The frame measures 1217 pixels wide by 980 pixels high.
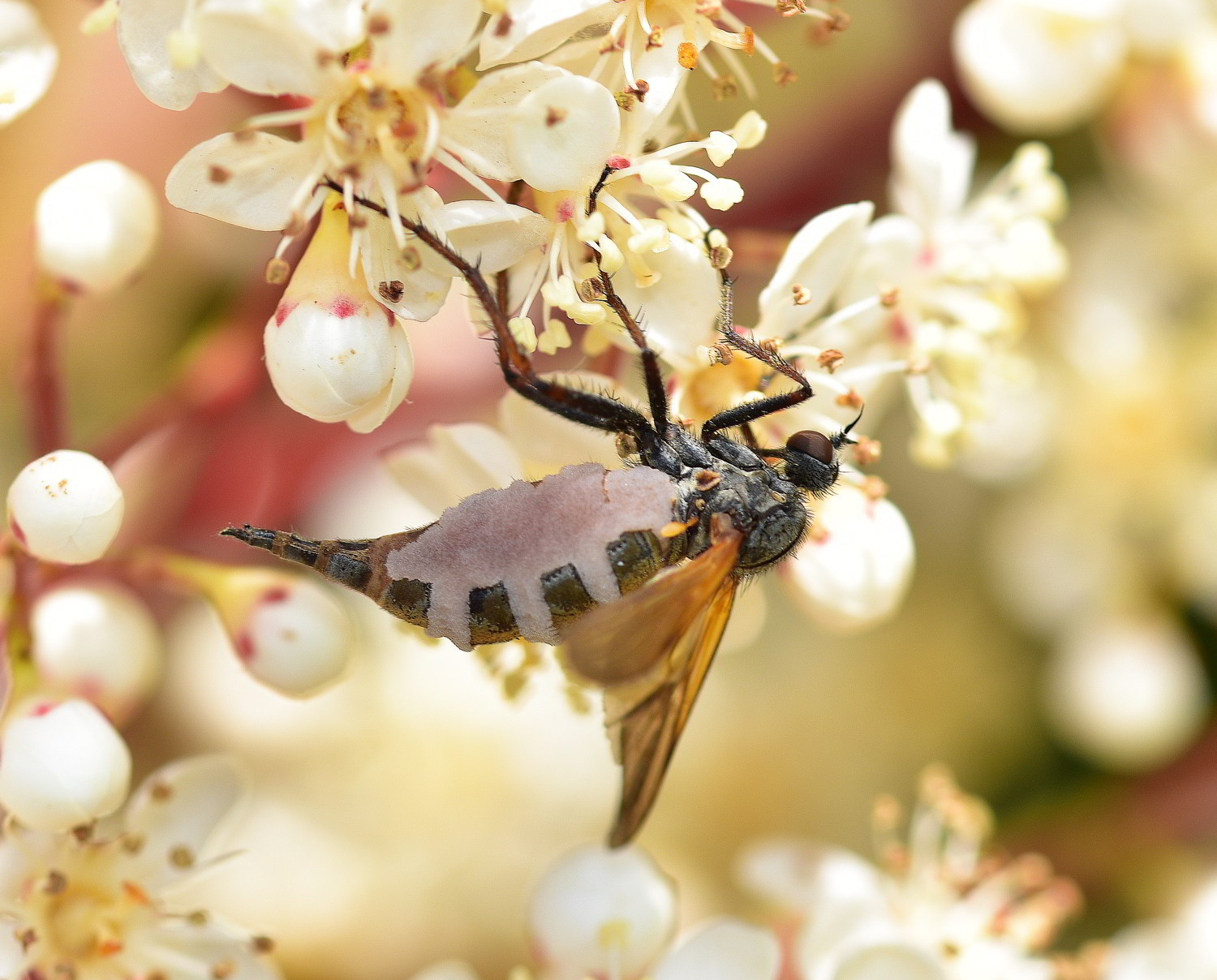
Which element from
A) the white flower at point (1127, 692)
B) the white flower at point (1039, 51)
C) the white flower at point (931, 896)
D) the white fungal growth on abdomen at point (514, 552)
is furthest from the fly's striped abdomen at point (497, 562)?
the white flower at point (1127, 692)

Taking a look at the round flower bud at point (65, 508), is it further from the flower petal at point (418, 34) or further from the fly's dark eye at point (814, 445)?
the fly's dark eye at point (814, 445)

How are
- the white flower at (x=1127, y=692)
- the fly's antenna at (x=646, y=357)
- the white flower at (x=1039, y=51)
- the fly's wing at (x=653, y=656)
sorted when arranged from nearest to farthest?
1. the fly's wing at (x=653, y=656)
2. the fly's antenna at (x=646, y=357)
3. the white flower at (x=1039, y=51)
4. the white flower at (x=1127, y=692)

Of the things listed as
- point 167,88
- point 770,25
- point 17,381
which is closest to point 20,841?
point 17,381

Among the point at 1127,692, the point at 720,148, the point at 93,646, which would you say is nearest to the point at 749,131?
the point at 720,148

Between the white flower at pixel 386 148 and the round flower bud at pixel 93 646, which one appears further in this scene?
the round flower bud at pixel 93 646

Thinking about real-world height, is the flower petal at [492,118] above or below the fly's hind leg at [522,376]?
above

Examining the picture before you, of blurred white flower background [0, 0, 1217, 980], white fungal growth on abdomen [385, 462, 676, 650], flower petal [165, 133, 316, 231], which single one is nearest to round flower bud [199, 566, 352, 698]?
blurred white flower background [0, 0, 1217, 980]

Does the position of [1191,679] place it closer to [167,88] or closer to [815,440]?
[815,440]
